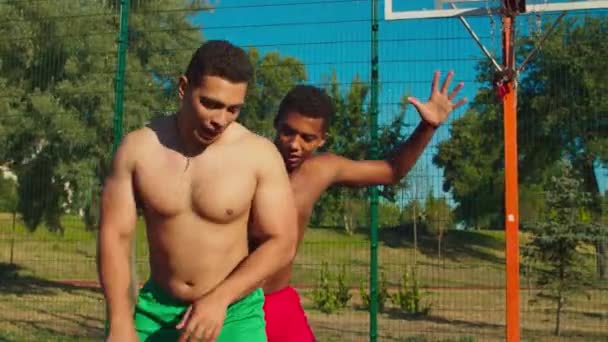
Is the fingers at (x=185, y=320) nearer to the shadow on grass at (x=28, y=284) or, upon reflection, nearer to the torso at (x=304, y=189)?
the torso at (x=304, y=189)

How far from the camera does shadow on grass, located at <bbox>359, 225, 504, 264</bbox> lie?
282 inches

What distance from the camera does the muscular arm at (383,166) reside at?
11.7 feet

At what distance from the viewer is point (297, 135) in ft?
11.4

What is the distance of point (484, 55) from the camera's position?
685cm

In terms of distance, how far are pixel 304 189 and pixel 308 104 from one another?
1.27 ft

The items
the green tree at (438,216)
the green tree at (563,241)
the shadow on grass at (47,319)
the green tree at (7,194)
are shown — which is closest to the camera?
the green tree at (438,216)

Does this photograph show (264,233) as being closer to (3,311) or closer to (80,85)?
(80,85)

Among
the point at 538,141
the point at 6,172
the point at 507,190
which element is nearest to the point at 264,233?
the point at 507,190

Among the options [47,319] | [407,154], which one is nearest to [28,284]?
[47,319]

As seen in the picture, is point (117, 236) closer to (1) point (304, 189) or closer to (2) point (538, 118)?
(1) point (304, 189)

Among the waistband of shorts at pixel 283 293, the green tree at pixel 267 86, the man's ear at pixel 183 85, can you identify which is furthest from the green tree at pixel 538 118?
the man's ear at pixel 183 85

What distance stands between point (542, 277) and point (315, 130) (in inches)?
260

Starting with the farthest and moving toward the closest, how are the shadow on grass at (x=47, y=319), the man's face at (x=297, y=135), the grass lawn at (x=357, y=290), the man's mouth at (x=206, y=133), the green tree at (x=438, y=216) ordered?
1. the shadow on grass at (x=47, y=319)
2. the grass lawn at (x=357, y=290)
3. the green tree at (x=438, y=216)
4. the man's face at (x=297, y=135)
5. the man's mouth at (x=206, y=133)

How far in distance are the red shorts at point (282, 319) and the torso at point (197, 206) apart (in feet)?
3.18
